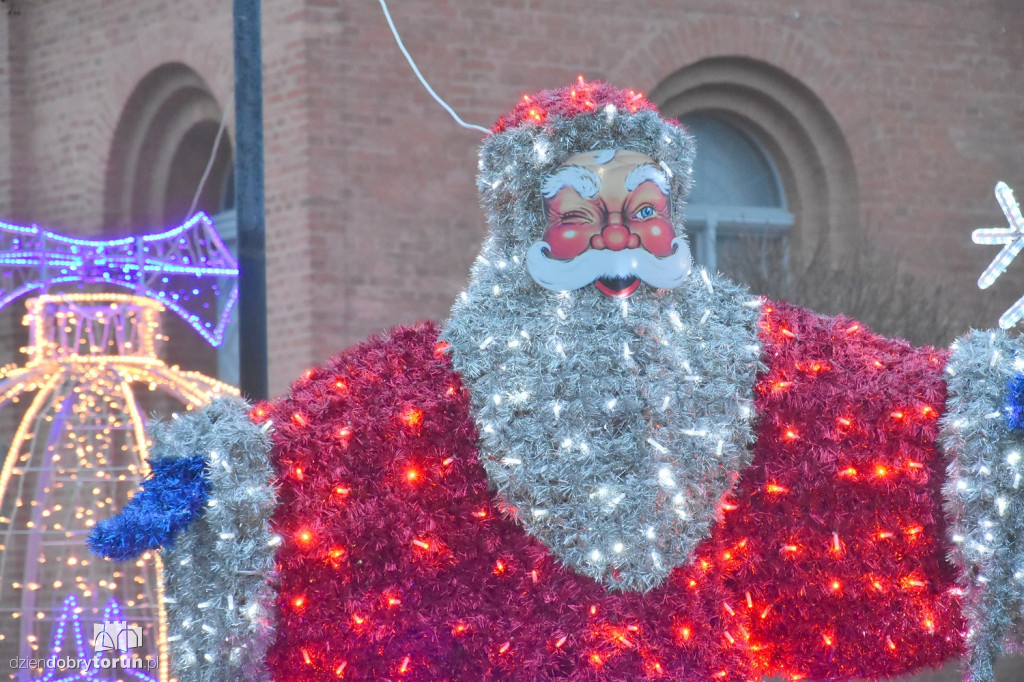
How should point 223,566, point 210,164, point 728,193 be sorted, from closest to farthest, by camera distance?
point 223,566, point 210,164, point 728,193

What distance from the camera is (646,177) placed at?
4172 millimetres

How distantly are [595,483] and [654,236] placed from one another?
0.82 m

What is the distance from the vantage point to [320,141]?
773 cm

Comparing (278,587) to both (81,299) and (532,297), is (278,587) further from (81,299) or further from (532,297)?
(81,299)

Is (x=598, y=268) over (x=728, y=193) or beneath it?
beneath

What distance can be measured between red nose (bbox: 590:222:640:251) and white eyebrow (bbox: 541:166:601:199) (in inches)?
5.0

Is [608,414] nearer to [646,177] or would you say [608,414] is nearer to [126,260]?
[646,177]

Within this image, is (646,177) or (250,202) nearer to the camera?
(646,177)

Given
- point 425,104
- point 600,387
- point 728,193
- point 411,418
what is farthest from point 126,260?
point 728,193

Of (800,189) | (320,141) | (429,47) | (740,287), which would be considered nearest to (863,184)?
(800,189)

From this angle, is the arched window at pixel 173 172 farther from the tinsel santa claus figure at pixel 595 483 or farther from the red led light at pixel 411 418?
the red led light at pixel 411 418

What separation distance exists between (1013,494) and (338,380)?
2.15 metres

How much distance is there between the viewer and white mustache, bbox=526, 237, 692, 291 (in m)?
4.09

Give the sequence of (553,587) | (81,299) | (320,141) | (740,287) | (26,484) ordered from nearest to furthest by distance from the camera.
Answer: (553,587) < (740,287) < (81,299) < (320,141) < (26,484)
